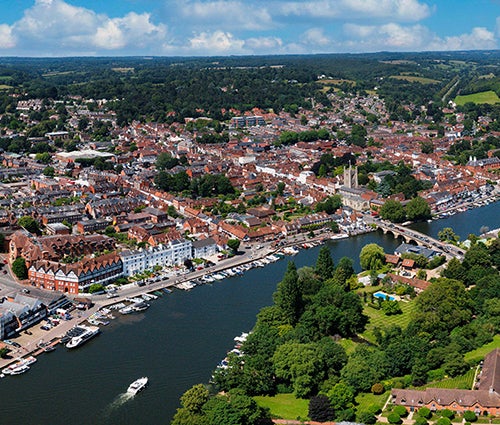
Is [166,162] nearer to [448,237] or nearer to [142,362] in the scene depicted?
[448,237]

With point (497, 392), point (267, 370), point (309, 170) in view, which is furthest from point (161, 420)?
point (309, 170)

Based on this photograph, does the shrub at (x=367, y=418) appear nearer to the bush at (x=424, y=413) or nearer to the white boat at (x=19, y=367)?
the bush at (x=424, y=413)

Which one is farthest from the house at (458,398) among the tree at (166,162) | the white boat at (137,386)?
the tree at (166,162)

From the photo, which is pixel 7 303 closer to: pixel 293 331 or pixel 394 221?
pixel 293 331

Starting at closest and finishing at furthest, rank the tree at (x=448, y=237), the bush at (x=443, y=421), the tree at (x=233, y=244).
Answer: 1. the bush at (x=443, y=421)
2. the tree at (x=233, y=244)
3. the tree at (x=448, y=237)

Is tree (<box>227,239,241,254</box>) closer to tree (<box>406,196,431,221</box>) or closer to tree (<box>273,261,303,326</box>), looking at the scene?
tree (<box>273,261,303,326</box>)

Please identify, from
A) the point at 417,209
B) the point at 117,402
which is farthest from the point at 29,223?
the point at 417,209
